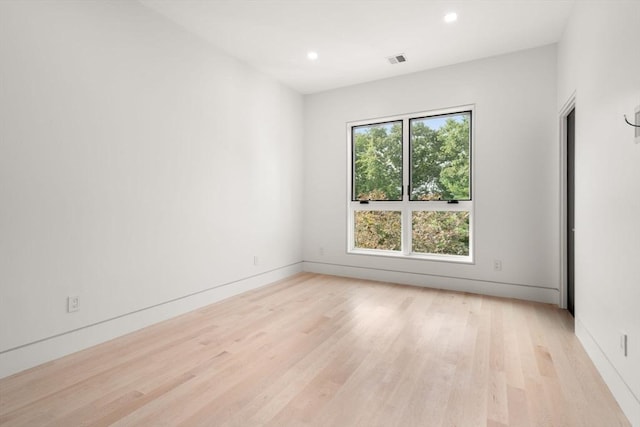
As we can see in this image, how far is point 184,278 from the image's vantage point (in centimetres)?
343

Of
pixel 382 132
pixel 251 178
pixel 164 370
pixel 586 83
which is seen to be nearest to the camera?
pixel 164 370

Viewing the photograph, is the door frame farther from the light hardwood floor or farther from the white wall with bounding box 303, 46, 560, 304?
the light hardwood floor

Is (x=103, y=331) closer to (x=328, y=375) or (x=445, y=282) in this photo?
(x=328, y=375)

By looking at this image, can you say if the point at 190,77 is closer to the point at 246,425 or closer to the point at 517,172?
the point at 246,425

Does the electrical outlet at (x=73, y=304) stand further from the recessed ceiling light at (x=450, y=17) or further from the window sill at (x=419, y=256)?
the recessed ceiling light at (x=450, y=17)

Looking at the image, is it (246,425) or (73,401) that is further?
(73,401)

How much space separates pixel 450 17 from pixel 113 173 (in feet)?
11.2

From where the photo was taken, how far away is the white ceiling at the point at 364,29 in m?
3.02

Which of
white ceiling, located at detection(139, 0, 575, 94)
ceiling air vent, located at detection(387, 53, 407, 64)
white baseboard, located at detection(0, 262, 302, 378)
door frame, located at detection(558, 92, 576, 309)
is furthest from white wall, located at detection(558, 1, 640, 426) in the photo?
white baseboard, located at detection(0, 262, 302, 378)

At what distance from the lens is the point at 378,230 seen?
5.00m

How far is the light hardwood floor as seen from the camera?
5.75 feet

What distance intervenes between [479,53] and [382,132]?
1550 mm

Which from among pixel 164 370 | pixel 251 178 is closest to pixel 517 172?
pixel 251 178

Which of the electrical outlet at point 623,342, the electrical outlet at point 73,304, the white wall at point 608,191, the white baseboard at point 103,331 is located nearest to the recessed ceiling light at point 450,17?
the white wall at point 608,191
